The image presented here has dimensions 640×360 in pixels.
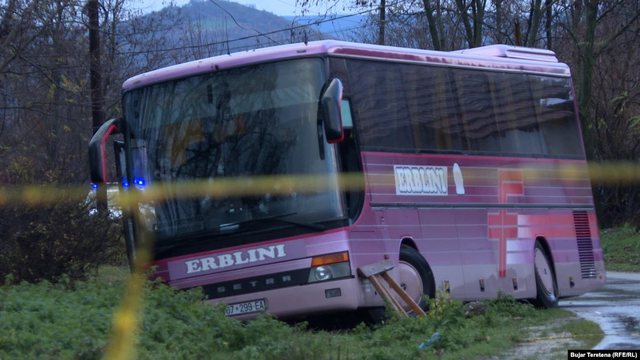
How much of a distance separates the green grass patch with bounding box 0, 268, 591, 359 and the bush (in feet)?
13.1

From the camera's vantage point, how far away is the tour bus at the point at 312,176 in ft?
40.5

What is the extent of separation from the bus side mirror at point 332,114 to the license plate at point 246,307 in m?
2.12

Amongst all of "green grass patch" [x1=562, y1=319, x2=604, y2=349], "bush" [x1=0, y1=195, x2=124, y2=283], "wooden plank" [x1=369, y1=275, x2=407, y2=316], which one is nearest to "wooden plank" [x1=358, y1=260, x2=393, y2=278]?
"wooden plank" [x1=369, y1=275, x2=407, y2=316]

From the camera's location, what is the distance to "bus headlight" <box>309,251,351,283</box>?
12.2 meters

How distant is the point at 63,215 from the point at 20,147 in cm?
583

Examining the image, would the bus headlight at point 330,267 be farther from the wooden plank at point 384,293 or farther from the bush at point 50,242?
the bush at point 50,242

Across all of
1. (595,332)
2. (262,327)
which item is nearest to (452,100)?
(595,332)

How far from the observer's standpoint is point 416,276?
13.6 m

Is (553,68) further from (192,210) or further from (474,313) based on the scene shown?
(192,210)

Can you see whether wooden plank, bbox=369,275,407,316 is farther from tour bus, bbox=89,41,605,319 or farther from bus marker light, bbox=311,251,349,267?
bus marker light, bbox=311,251,349,267

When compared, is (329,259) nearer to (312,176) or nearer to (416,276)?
(312,176)

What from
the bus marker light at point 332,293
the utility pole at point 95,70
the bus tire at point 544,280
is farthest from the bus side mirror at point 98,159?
the utility pole at point 95,70

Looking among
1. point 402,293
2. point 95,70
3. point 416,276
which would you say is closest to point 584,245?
point 416,276

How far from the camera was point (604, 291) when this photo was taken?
20484 millimetres
